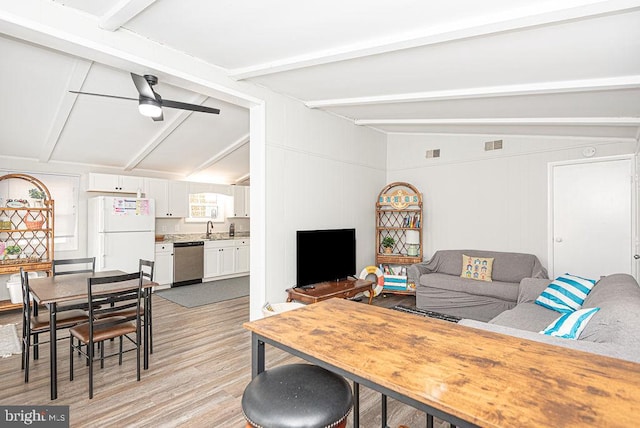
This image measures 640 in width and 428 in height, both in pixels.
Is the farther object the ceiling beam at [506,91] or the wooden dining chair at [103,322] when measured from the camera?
the ceiling beam at [506,91]

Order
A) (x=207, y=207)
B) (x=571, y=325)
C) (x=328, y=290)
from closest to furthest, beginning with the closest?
(x=571, y=325), (x=328, y=290), (x=207, y=207)

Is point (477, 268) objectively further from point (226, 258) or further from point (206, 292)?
point (226, 258)

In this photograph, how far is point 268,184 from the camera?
12.8 ft

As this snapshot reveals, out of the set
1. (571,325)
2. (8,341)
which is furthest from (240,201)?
(571,325)

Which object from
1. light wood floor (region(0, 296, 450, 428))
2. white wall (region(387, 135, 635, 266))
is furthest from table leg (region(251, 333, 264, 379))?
white wall (region(387, 135, 635, 266))

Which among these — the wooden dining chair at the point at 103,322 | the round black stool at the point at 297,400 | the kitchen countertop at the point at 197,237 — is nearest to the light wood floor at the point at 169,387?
the wooden dining chair at the point at 103,322

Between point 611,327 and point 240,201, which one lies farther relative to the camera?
point 240,201

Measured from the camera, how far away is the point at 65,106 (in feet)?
12.7

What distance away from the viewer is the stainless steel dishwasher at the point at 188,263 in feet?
20.4

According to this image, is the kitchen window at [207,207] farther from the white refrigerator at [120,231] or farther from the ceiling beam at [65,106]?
the ceiling beam at [65,106]

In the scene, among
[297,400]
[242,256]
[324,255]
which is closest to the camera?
[297,400]

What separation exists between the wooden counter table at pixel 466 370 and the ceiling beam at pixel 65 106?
321 cm

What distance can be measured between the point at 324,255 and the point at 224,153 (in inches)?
118

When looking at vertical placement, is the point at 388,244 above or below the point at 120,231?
below
